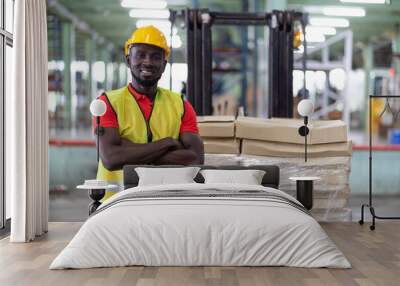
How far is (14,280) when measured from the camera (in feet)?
12.2

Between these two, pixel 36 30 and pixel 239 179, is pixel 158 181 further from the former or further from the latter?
pixel 36 30

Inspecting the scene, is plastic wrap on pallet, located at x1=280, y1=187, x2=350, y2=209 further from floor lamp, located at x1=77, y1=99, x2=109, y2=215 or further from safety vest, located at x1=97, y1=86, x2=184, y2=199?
floor lamp, located at x1=77, y1=99, x2=109, y2=215

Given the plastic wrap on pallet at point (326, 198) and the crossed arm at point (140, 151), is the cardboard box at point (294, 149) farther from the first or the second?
the crossed arm at point (140, 151)

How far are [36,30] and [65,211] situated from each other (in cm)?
320

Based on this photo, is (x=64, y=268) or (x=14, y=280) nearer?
(x=14, y=280)

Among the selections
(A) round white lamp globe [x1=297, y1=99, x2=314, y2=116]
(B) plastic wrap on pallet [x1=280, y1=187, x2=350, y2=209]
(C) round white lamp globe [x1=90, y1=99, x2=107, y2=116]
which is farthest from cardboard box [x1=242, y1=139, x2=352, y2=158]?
(C) round white lamp globe [x1=90, y1=99, x2=107, y2=116]

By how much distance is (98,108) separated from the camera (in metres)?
5.58

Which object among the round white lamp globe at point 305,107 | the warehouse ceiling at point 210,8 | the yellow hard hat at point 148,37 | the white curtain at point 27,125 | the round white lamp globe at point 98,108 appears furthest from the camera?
the warehouse ceiling at point 210,8

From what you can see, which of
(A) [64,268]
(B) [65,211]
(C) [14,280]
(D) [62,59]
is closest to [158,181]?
(A) [64,268]

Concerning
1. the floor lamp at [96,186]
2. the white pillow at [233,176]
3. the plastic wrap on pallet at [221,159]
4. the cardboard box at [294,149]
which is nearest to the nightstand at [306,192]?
the white pillow at [233,176]

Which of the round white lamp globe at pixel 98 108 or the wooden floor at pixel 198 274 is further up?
the round white lamp globe at pixel 98 108

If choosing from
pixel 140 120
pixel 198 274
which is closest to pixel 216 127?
pixel 140 120

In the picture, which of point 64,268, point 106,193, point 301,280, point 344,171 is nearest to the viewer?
point 301,280

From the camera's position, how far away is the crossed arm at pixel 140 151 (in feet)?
18.8
